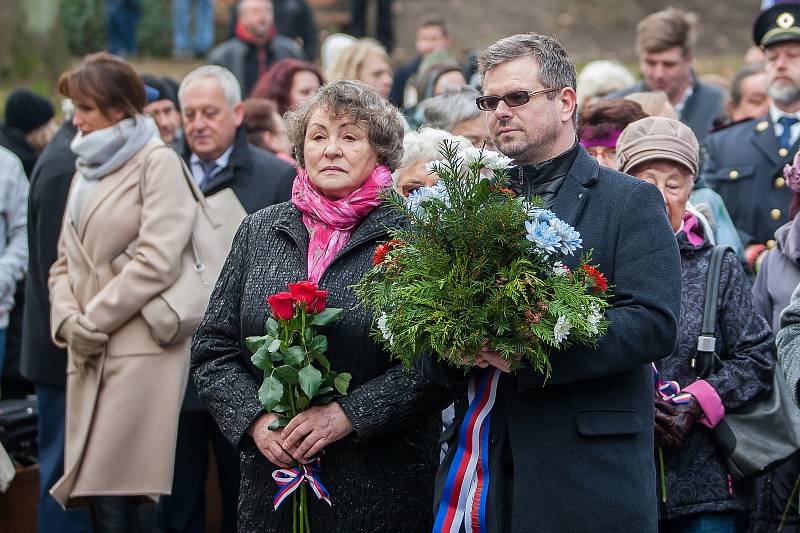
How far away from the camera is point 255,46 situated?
984cm

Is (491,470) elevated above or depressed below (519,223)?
below

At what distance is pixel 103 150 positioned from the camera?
213 inches

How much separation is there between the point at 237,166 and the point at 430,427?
2579 millimetres

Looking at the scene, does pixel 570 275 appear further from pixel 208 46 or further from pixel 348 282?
pixel 208 46

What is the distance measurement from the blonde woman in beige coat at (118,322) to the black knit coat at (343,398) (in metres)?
1.28

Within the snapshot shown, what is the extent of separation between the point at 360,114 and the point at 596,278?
4.15ft

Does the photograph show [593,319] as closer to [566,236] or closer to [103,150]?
[566,236]

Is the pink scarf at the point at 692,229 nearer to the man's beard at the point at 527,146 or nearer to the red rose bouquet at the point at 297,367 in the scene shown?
the man's beard at the point at 527,146

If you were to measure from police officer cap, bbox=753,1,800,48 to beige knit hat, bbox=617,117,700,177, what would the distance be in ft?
6.16

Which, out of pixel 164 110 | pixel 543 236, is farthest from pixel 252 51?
pixel 543 236

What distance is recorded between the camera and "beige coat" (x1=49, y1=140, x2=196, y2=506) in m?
5.30

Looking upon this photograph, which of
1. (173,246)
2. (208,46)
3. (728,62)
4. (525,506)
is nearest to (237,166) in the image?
(173,246)

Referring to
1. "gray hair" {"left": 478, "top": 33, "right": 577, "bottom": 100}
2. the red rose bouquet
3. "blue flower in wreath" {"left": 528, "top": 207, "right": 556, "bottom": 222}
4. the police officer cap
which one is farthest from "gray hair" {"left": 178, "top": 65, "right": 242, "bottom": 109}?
"blue flower in wreath" {"left": 528, "top": 207, "right": 556, "bottom": 222}

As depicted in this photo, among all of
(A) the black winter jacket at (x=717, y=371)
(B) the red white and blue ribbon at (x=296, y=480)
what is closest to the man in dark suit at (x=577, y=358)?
(B) the red white and blue ribbon at (x=296, y=480)
